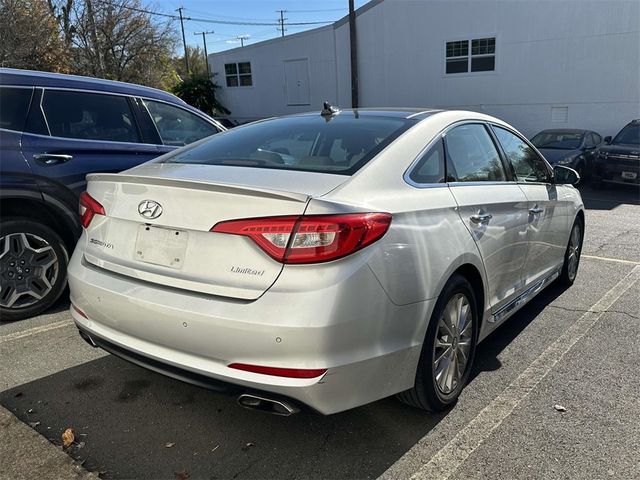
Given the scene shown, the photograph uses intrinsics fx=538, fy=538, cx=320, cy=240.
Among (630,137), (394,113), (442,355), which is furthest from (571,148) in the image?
(442,355)

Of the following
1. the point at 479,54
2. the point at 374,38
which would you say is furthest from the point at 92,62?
the point at 479,54

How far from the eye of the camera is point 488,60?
18.2 m

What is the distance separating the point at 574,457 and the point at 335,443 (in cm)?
114

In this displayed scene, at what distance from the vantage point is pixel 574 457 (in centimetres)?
256

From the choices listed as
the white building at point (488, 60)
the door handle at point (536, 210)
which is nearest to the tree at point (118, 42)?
the white building at point (488, 60)

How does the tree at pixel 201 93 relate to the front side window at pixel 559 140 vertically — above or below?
above

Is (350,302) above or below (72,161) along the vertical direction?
below

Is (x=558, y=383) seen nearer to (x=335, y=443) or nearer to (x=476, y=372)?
(x=476, y=372)

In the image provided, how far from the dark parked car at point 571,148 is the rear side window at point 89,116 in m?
9.80

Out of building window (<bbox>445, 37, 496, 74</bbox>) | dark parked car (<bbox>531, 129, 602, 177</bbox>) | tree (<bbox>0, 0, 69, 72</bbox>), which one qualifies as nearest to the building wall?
building window (<bbox>445, 37, 496, 74</bbox>)

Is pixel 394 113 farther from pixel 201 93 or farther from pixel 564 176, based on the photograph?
pixel 201 93

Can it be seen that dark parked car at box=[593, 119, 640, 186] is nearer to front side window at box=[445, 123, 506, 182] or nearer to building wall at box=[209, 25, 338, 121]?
front side window at box=[445, 123, 506, 182]

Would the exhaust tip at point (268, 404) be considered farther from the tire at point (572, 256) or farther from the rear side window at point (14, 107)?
the tire at point (572, 256)

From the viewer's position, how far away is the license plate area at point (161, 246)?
92.9 inches
